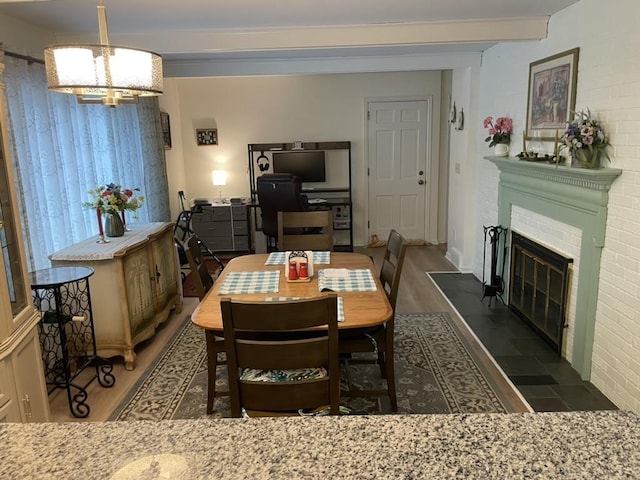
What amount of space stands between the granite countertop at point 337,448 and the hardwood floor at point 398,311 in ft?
6.22

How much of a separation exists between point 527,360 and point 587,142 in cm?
146

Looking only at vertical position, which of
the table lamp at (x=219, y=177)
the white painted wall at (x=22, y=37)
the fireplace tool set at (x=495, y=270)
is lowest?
the fireplace tool set at (x=495, y=270)

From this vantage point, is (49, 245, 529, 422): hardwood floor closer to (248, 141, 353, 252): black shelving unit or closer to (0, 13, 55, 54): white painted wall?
(248, 141, 353, 252): black shelving unit

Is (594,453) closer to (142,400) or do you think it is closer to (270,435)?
(270,435)

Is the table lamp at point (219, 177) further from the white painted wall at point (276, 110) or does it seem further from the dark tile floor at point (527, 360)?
the dark tile floor at point (527, 360)

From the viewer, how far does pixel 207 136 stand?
21.2 feet

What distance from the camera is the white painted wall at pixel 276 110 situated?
634 cm

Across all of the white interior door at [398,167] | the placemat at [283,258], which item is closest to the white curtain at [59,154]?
the placemat at [283,258]

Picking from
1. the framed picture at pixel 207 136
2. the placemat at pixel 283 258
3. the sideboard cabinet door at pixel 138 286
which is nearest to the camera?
the placemat at pixel 283 258

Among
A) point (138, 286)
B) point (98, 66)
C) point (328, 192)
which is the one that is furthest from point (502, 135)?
point (98, 66)

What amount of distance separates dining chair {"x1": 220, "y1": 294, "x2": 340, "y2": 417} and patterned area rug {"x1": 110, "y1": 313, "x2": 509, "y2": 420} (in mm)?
965

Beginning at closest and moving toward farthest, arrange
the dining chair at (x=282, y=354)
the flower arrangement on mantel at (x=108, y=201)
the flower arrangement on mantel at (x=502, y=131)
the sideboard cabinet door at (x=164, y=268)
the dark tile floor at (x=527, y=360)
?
the dining chair at (x=282, y=354) < the dark tile floor at (x=527, y=360) < the flower arrangement on mantel at (x=108, y=201) < the sideboard cabinet door at (x=164, y=268) < the flower arrangement on mantel at (x=502, y=131)

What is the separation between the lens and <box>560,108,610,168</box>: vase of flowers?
8.88 feet

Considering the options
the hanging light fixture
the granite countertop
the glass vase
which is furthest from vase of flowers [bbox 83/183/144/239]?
the granite countertop
